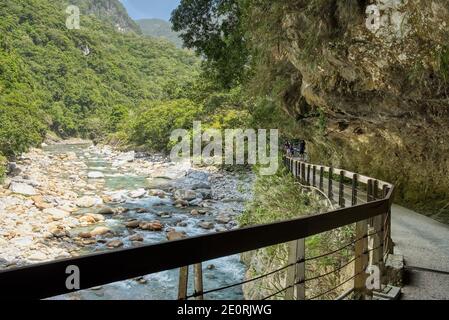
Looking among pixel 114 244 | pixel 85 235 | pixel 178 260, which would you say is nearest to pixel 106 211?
pixel 85 235

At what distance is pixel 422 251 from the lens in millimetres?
6121

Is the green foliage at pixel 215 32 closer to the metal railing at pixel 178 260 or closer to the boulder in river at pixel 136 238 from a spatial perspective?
the boulder in river at pixel 136 238

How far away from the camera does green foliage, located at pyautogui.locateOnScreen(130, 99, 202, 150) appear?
5009 centimetres

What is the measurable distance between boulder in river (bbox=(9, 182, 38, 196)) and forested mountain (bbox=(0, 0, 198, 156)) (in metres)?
26.8

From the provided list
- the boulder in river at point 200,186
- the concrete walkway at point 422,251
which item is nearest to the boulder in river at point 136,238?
the concrete walkway at point 422,251

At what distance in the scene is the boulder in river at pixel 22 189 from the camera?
24.6 metres

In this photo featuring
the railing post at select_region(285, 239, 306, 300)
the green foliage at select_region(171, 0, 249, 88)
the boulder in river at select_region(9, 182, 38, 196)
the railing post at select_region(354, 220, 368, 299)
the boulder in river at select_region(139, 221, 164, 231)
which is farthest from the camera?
the boulder in river at select_region(9, 182, 38, 196)

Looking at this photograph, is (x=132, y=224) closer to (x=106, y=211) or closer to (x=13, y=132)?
(x=106, y=211)

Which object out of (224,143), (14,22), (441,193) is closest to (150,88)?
(14,22)

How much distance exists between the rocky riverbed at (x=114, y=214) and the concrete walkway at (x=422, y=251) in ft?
16.5

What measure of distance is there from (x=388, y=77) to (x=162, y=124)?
49.7 meters

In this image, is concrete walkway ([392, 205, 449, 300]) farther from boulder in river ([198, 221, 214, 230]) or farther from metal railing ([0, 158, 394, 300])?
boulder in river ([198, 221, 214, 230])

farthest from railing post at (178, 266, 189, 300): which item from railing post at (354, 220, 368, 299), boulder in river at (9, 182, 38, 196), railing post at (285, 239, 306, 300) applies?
boulder in river at (9, 182, 38, 196)
